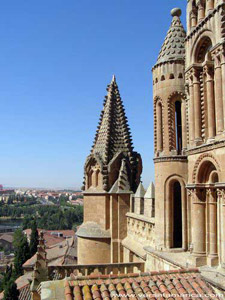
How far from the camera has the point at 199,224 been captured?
1124 cm

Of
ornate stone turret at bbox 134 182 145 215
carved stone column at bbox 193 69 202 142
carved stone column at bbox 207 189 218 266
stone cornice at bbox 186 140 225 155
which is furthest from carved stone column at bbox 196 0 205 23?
ornate stone turret at bbox 134 182 145 215

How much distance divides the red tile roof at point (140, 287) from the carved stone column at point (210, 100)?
4351 mm

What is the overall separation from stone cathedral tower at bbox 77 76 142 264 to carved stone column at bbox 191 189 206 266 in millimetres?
8652

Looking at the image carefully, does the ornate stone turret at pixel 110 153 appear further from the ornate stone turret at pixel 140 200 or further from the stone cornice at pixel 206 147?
the stone cornice at pixel 206 147

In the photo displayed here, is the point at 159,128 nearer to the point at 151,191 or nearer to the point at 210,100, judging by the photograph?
the point at 151,191

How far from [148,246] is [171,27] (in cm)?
964

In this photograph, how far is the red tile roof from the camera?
8.69 metres

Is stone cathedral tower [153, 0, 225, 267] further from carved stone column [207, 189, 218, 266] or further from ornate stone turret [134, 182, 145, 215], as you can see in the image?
ornate stone turret [134, 182, 145, 215]

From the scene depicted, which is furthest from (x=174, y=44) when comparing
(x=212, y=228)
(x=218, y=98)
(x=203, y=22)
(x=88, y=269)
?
(x=88, y=269)

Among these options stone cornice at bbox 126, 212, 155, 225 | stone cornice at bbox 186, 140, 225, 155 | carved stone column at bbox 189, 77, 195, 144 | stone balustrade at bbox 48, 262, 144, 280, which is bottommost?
stone balustrade at bbox 48, 262, 144, 280

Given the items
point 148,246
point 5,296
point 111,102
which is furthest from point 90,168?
Answer: point 5,296

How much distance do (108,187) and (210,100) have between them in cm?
1062

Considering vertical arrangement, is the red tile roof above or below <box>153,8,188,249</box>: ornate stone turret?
below

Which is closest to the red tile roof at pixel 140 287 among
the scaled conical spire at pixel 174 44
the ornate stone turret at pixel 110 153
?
the scaled conical spire at pixel 174 44
